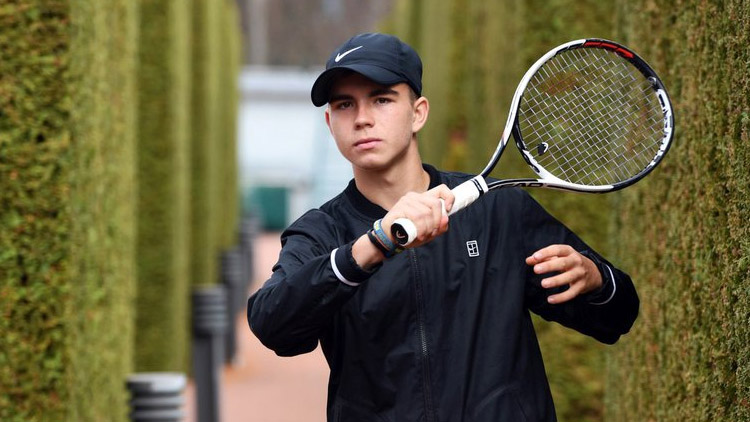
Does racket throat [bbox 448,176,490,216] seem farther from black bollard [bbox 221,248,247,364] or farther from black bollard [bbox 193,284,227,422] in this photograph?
black bollard [bbox 221,248,247,364]

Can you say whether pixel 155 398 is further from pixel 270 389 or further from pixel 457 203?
pixel 270 389

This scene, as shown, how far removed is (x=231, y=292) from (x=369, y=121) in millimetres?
14155

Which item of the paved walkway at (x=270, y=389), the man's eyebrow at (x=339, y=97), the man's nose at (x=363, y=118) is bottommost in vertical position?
the paved walkway at (x=270, y=389)

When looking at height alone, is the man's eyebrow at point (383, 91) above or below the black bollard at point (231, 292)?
above

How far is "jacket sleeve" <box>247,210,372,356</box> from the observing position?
8.85 feet

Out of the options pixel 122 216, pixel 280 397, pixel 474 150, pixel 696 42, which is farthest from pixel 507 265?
pixel 280 397

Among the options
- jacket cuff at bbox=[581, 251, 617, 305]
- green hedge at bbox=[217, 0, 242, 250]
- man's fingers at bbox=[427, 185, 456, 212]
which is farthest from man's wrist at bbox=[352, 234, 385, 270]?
green hedge at bbox=[217, 0, 242, 250]

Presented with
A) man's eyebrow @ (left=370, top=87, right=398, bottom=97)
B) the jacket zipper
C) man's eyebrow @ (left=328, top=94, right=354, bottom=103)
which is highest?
man's eyebrow @ (left=370, top=87, right=398, bottom=97)

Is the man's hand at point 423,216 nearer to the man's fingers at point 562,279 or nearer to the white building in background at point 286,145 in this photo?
the man's fingers at point 562,279

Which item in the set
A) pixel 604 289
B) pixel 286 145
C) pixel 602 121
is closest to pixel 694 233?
pixel 604 289

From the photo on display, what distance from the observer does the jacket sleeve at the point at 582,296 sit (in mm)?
2953

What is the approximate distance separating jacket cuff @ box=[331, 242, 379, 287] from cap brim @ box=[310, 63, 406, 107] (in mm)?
401

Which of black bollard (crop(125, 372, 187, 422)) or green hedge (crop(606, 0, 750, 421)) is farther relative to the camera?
black bollard (crop(125, 372, 187, 422))

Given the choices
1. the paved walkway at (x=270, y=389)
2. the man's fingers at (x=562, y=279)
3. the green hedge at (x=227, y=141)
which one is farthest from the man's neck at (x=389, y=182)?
the green hedge at (x=227, y=141)
